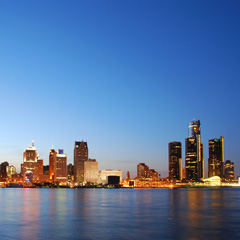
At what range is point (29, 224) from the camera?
51.1m

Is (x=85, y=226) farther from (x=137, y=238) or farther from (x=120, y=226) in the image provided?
(x=137, y=238)

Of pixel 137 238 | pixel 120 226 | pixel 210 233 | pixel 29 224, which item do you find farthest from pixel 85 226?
pixel 210 233

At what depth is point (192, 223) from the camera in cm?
5162

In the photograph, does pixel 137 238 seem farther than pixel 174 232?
No

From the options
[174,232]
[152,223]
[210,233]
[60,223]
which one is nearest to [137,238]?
[174,232]

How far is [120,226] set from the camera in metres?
49.4

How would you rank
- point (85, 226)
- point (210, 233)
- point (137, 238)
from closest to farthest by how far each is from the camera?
point (137, 238)
point (210, 233)
point (85, 226)

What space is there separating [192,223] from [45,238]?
2185cm

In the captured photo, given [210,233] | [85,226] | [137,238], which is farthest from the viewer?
[85,226]

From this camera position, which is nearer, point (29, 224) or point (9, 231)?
point (9, 231)

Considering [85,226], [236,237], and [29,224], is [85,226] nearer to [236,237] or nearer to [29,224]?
[29,224]

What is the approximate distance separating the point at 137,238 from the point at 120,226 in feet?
35.4

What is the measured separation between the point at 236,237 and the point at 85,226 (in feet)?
62.8

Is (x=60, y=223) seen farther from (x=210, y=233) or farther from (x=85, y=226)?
(x=210, y=233)
